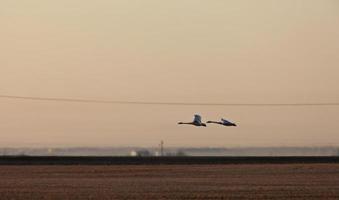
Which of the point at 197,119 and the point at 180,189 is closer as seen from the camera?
the point at 180,189

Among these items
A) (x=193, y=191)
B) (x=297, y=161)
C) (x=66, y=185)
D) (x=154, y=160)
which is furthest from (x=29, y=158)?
(x=193, y=191)

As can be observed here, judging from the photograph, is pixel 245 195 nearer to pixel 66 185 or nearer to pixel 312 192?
pixel 312 192

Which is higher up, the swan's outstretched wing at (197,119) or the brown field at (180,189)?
the swan's outstretched wing at (197,119)

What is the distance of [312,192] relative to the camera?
2073 inches

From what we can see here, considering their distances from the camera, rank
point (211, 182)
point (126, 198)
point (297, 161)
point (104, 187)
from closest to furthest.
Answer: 1. point (126, 198)
2. point (104, 187)
3. point (211, 182)
4. point (297, 161)

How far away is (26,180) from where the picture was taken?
67.6 meters

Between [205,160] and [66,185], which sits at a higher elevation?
[205,160]

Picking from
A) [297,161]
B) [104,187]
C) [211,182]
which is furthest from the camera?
[297,161]

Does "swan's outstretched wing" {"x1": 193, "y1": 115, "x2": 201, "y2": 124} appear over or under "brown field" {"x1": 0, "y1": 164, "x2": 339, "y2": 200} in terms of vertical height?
over

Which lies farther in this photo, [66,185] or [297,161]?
[297,161]

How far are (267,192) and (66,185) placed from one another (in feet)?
48.5

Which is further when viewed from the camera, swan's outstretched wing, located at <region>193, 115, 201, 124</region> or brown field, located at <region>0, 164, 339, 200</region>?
swan's outstretched wing, located at <region>193, 115, 201, 124</region>

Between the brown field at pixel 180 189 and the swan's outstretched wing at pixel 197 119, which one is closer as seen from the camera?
the brown field at pixel 180 189

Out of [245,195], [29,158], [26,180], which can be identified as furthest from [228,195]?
[29,158]
